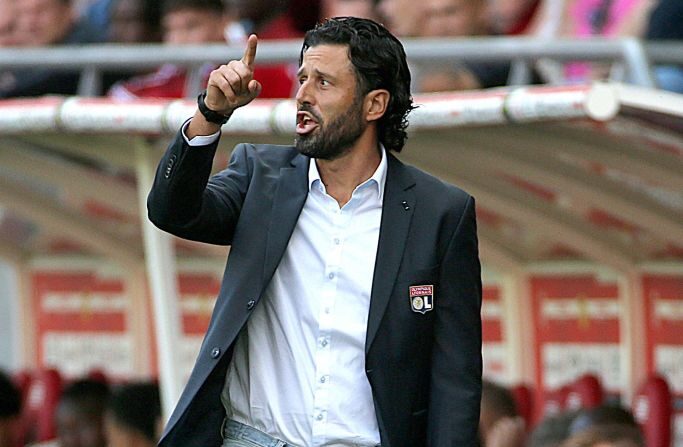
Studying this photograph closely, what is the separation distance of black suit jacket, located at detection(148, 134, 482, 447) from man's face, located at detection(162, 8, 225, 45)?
4.15 meters

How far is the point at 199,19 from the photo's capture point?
8.54m

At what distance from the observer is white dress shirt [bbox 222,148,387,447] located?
4340 mm

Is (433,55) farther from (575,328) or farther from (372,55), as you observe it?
(372,55)

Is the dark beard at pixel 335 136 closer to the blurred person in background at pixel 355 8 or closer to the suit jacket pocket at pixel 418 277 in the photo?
the suit jacket pocket at pixel 418 277

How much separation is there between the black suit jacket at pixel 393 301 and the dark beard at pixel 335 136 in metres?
0.17

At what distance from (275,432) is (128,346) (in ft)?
18.3

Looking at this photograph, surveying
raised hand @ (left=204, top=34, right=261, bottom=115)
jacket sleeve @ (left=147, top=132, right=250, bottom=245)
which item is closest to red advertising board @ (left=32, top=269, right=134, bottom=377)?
jacket sleeve @ (left=147, top=132, right=250, bottom=245)

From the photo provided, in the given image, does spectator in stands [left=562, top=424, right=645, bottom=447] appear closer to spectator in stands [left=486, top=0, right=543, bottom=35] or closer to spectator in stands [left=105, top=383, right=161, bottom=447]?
spectator in stands [left=486, top=0, right=543, bottom=35]

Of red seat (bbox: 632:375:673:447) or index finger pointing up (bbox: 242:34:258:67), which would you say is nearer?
index finger pointing up (bbox: 242:34:258:67)

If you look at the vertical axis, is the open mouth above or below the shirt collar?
above

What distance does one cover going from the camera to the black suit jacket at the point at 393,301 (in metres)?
4.32

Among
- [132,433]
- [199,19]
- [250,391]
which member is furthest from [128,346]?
[250,391]

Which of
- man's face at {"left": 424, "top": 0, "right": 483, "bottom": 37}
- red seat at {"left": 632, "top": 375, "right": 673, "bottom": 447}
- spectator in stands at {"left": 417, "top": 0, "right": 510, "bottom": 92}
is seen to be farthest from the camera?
man's face at {"left": 424, "top": 0, "right": 483, "bottom": 37}

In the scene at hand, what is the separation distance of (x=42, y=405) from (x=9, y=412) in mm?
160
